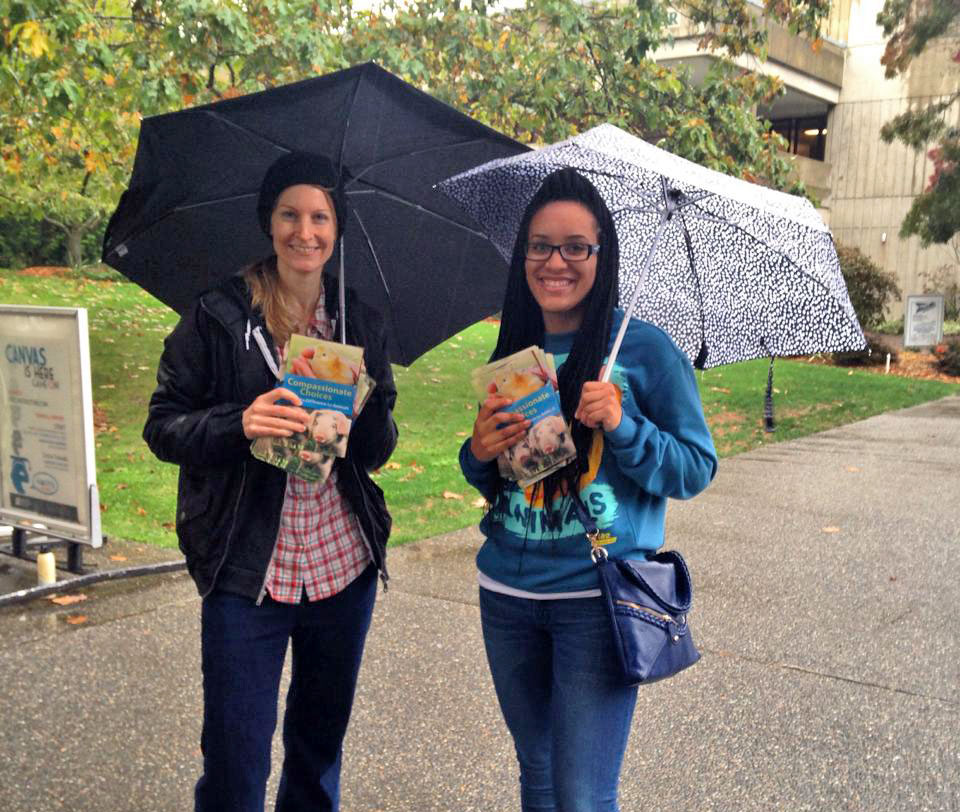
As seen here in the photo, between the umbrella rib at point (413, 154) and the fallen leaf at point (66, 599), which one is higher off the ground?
the umbrella rib at point (413, 154)

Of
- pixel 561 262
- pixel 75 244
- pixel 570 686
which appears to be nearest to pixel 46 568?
pixel 570 686

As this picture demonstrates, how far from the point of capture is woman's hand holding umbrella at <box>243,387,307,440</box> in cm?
233

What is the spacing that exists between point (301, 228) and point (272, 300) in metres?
0.19

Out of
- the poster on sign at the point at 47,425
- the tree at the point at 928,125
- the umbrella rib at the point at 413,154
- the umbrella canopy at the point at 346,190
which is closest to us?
the umbrella canopy at the point at 346,190

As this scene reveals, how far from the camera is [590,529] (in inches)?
92.4

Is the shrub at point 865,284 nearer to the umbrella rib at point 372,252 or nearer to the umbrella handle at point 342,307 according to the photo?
the umbrella rib at point 372,252

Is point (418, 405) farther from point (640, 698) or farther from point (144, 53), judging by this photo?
point (640, 698)

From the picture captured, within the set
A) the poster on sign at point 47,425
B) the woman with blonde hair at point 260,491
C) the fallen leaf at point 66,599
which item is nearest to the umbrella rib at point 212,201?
the woman with blonde hair at point 260,491

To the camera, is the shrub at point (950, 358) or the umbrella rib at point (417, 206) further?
the shrub at point (950, 358)

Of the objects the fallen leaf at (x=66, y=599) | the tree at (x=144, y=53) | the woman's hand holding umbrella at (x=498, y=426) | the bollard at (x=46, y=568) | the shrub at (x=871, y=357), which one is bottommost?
the shrub at (x=871, y=357)

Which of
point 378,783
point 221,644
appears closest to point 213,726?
point 221,644

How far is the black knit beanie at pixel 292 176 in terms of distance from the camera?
2.61 metres

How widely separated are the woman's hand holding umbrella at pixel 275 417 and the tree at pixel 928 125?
18535mm

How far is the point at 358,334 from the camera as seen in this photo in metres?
2.74
